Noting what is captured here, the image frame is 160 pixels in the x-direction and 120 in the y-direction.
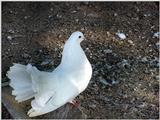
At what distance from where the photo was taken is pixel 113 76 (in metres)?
3.88

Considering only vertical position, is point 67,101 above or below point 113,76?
above

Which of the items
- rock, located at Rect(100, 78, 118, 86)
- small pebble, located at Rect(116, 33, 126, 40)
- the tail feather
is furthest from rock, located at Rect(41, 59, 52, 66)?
the tail feather

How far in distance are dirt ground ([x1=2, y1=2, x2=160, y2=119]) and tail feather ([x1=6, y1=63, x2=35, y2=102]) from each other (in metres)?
0.64

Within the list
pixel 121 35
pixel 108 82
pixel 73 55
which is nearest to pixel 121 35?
pixel 121 35

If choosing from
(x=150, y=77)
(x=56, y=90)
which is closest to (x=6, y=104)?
(x=56, y=90)

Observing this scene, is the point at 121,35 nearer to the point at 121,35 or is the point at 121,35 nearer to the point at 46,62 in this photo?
the point at 121,35

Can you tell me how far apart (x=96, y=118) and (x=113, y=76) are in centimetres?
52

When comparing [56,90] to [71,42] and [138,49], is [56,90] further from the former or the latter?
[138,49]

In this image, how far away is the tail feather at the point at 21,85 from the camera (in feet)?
9.32

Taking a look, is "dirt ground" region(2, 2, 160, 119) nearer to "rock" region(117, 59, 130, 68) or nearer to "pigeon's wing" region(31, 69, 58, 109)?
"rock" region(117, 59, 130, 68)

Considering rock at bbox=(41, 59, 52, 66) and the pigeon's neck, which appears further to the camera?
rock at bbox=(41, 59, 52, 66)

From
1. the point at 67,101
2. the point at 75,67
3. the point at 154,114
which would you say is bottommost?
the point at 154,114

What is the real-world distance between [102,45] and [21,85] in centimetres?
154

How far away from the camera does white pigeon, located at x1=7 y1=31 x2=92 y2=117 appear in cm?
284
